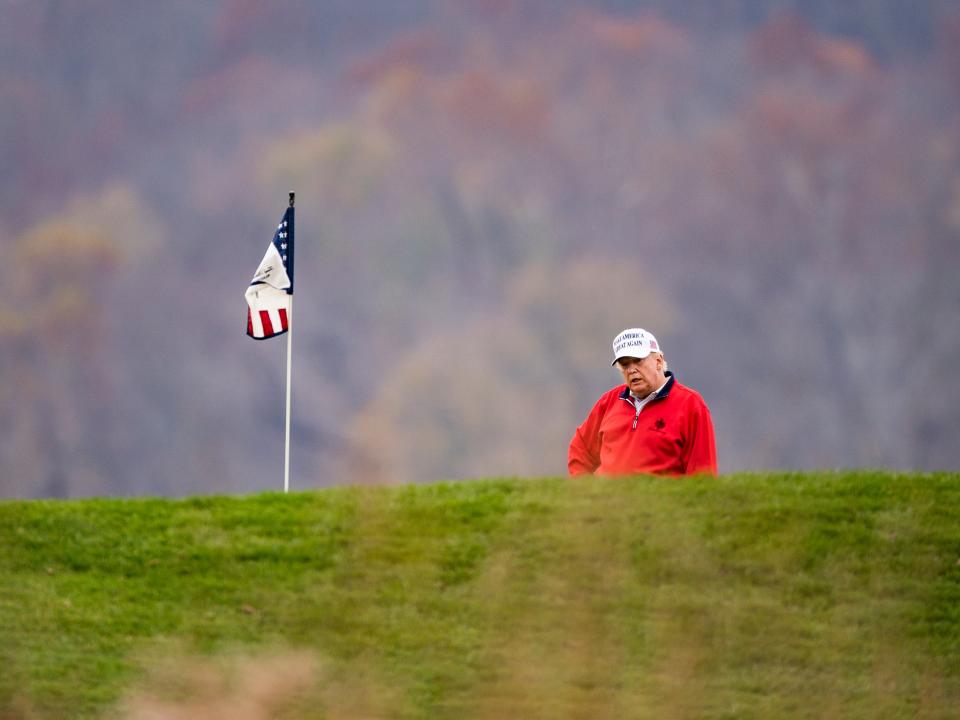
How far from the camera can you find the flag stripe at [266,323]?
48.6 feet

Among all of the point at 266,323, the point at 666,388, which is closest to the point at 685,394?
the point at 666,388

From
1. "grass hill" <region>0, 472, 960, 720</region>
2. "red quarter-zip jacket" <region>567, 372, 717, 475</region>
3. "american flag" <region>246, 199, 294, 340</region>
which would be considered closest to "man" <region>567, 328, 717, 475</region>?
"red quarter-zip jacket" <region>567, 372, 717, 475</region>

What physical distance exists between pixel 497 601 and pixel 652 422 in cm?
270

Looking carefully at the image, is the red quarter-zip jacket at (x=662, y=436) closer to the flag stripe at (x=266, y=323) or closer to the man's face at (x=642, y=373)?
the man's face at (x=642, y=373)

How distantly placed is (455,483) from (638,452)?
5.09ft

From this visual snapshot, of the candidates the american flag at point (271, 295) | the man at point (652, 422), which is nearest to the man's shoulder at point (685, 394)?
the man at point (652, 422)

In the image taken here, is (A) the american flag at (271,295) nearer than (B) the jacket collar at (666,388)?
No

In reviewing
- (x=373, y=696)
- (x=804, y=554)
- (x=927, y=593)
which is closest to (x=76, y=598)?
(x=373, y=696)

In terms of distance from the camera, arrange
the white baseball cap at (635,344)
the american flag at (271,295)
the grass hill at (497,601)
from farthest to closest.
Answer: the american flag at (271,295)
the white baseball cap at (635,344)
the grass hill at (497,601)

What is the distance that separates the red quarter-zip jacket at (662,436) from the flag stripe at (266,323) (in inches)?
179

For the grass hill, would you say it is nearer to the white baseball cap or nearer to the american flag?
the white baseball cap

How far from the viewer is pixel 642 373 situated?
11.3 metres

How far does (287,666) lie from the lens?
27.9ft

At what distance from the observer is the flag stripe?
48.6 feet
